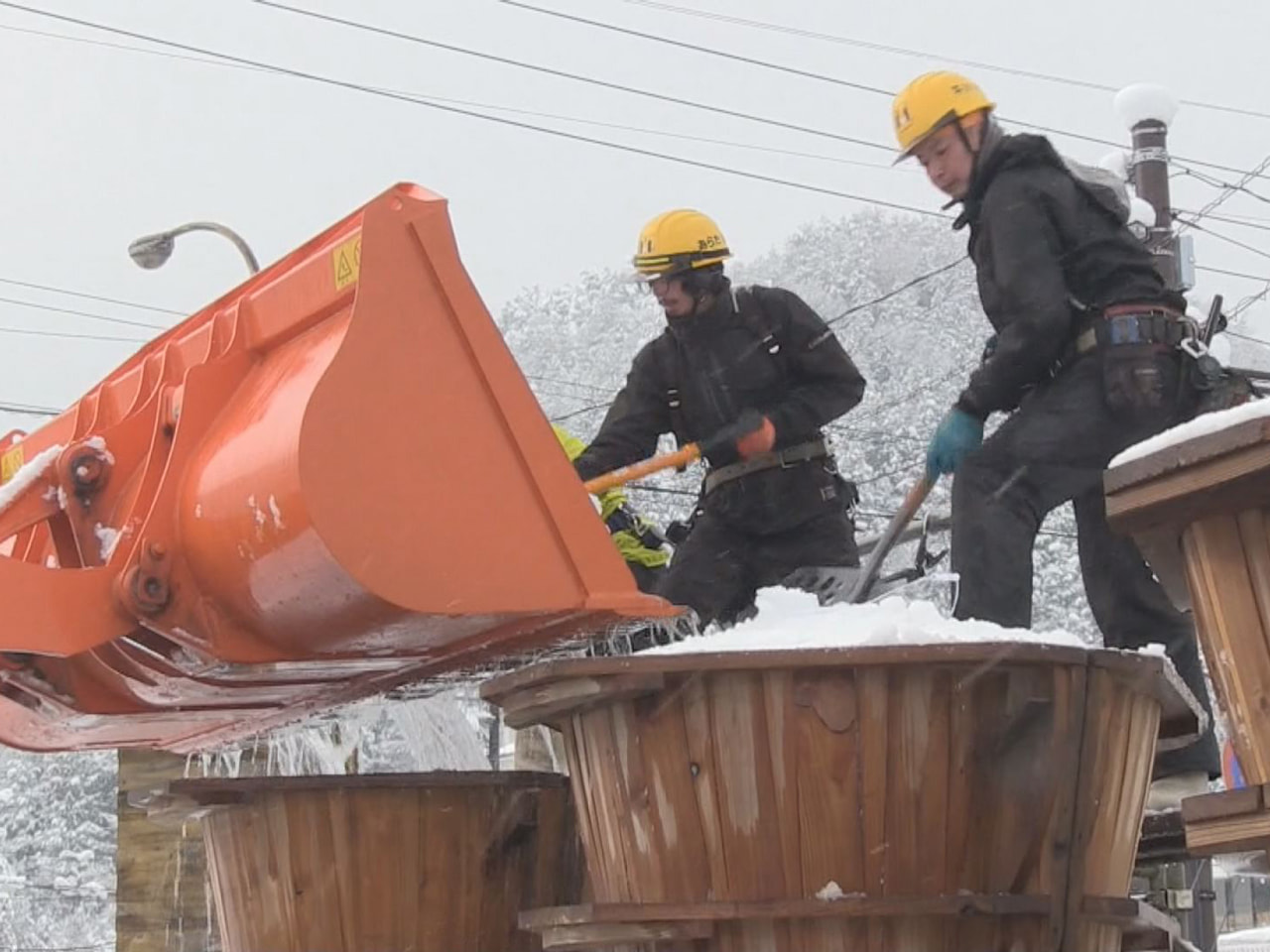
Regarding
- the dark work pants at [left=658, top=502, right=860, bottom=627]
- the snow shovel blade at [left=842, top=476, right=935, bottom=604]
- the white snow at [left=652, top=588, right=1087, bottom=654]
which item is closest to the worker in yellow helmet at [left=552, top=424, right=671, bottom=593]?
the dark work pants at [left=658, top=502, right=860, bottom=627]

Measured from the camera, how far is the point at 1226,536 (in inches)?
121

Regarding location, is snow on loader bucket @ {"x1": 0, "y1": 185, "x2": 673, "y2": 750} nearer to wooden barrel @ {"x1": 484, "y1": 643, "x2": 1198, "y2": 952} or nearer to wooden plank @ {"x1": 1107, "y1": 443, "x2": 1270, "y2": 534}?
wooden barrel @ {"x1": 484, "y1": 643, "x2": 1198, "y2": 952}

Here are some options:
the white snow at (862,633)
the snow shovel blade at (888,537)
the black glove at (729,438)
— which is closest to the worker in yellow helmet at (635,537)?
the black glove at (729,438)

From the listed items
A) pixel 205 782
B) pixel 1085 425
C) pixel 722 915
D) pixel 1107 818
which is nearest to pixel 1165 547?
pixel 1107 818

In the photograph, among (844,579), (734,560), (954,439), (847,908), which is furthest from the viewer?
(734,560)

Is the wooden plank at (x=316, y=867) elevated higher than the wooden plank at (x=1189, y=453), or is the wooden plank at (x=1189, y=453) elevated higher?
the wooden plank at (x=1189, y=453)

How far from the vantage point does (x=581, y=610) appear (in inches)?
167

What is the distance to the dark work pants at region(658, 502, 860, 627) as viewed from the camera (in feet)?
20.3

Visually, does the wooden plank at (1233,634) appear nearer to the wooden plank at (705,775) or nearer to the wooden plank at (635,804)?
the wooden plank at (705,775)

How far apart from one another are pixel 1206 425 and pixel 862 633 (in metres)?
0.83

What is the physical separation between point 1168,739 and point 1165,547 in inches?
45.2

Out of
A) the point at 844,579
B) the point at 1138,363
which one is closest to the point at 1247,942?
the point at 844,579

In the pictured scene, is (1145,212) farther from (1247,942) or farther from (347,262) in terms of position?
(347,262)

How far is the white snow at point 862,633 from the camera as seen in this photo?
3.53 m
